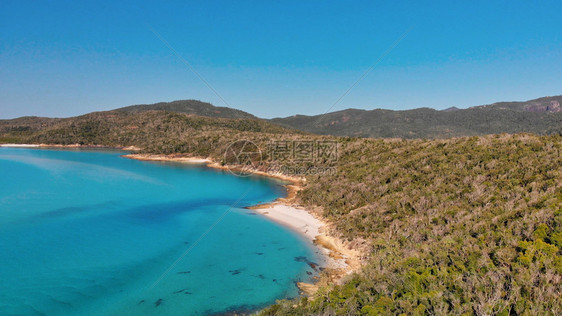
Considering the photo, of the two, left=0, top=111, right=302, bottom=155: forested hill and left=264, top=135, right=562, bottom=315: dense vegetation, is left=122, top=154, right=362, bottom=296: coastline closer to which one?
left=264, top=135, right=562, bottom=315: dense vegetation

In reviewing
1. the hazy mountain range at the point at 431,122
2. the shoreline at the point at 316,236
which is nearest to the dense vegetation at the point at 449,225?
the shoreline at the point at 316,236

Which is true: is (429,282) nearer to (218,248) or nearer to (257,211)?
(218,248)

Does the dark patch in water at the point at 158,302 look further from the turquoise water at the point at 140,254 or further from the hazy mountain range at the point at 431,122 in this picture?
the hazy mountain range at the point at 431,122

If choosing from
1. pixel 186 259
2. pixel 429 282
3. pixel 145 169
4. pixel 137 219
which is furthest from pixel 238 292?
pixel 145 169

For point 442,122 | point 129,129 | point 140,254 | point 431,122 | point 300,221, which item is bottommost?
point 140,254

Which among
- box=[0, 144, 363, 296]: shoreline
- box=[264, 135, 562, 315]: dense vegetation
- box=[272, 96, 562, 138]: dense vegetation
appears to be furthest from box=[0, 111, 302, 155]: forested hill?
box=[264, 135, 562, 315]: dense vegetation

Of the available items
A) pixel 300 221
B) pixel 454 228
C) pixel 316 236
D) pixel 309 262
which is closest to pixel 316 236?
pixel 316 236

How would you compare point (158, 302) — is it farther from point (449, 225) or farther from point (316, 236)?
point (449, 225)
